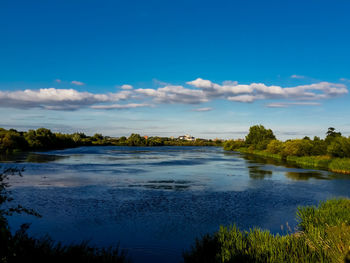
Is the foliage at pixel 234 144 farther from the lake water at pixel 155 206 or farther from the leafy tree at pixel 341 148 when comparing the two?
the lake water at pixel 155 206

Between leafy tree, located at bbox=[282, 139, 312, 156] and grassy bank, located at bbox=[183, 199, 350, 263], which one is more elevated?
leafy tree, located at bbox=[282, 139, 312, 156]

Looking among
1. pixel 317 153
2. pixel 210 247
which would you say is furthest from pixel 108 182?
pixel 317 153

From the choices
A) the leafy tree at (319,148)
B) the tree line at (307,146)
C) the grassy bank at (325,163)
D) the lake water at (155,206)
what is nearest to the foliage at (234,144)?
the tree line at (307,146)

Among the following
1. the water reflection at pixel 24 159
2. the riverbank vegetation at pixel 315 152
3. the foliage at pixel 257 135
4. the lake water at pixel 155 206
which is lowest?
the lake water at pixel 155 206

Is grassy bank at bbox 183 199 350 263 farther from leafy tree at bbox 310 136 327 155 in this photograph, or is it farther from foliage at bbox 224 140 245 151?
foliage at bbox 224 140 245 151

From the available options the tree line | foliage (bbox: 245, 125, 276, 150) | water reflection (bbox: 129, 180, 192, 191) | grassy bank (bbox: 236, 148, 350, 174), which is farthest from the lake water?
foliage (bbox: 245, 125, 276, 150)

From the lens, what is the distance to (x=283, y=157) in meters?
78.5

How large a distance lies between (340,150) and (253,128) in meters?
73.7

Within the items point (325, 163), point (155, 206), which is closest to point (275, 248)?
point (155, 206)

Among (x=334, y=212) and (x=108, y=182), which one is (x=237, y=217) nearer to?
(x=334, y=212)

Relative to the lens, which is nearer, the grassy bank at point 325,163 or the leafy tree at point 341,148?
the grassy bank at point 325,163

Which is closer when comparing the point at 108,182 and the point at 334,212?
the point at 334,212

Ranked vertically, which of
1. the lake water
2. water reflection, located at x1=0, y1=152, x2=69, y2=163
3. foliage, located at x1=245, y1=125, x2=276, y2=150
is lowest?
the lake water

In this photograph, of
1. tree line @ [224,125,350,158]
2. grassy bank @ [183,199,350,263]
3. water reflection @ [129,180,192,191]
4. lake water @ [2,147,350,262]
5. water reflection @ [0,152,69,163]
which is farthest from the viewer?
water reflection @ [0,152,69,163]
